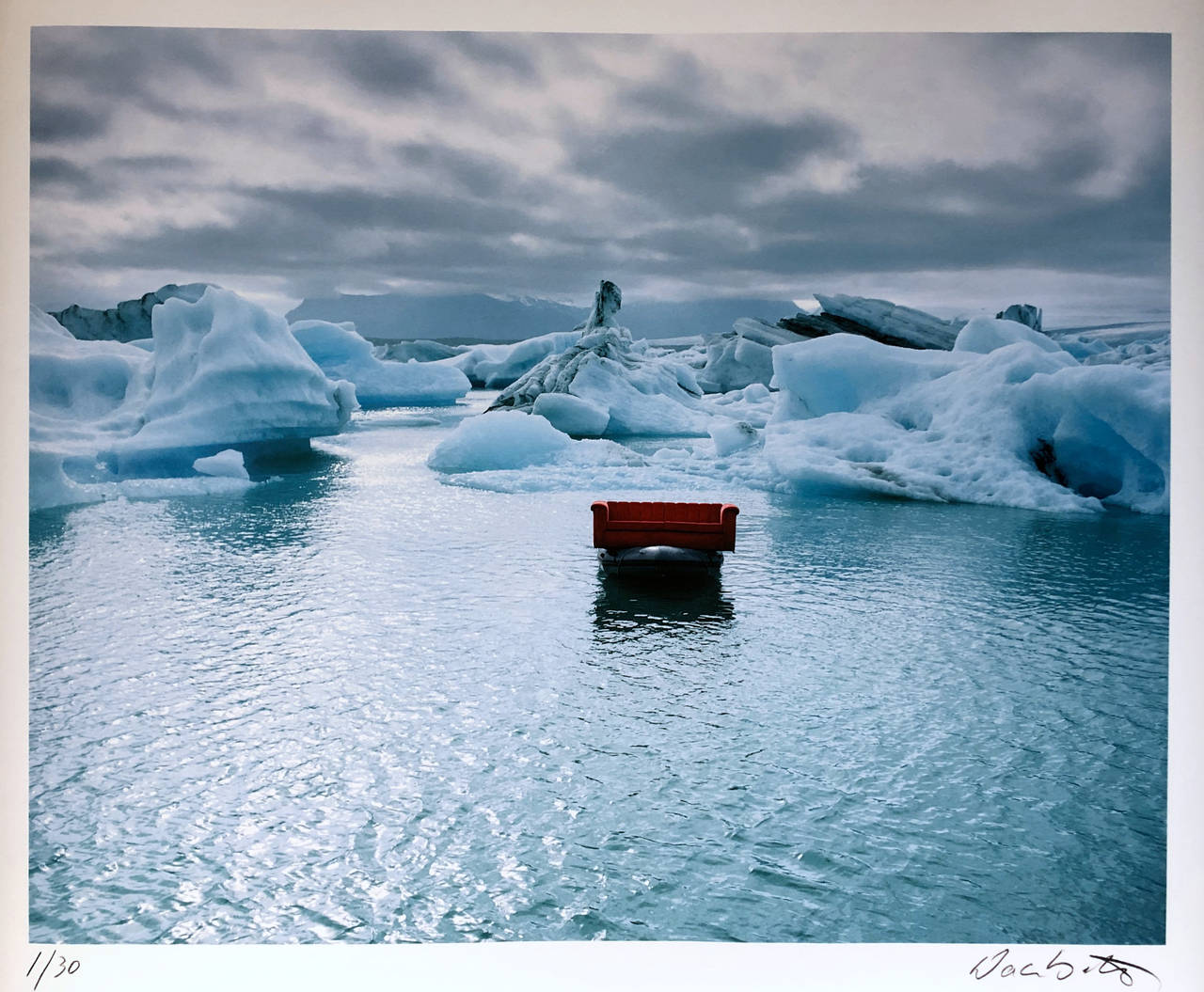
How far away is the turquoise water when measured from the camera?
2289 mm

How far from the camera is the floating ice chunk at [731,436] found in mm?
7777

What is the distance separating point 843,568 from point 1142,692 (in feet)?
5.65

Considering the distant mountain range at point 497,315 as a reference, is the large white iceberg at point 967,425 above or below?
below

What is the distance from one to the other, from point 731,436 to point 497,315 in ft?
7.94

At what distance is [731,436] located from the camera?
306 inches

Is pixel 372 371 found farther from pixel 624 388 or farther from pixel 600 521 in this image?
pixel 600 521

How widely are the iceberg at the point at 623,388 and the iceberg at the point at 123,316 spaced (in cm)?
361

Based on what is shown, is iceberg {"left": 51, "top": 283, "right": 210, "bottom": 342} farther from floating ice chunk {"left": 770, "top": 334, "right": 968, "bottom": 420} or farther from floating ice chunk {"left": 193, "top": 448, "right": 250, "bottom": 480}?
floating ice chunk {"left": 770, "top": 334, "right": 968, "bottom": 420}

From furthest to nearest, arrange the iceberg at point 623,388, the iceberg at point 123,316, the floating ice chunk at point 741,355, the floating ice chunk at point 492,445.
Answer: the iceberg at point 623,388 < the floating ice chunk at point 492,445 < the floating ice chunk at point 741,355 < the iceberg at point 123,316

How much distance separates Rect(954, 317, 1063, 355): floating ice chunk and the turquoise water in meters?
1.65
